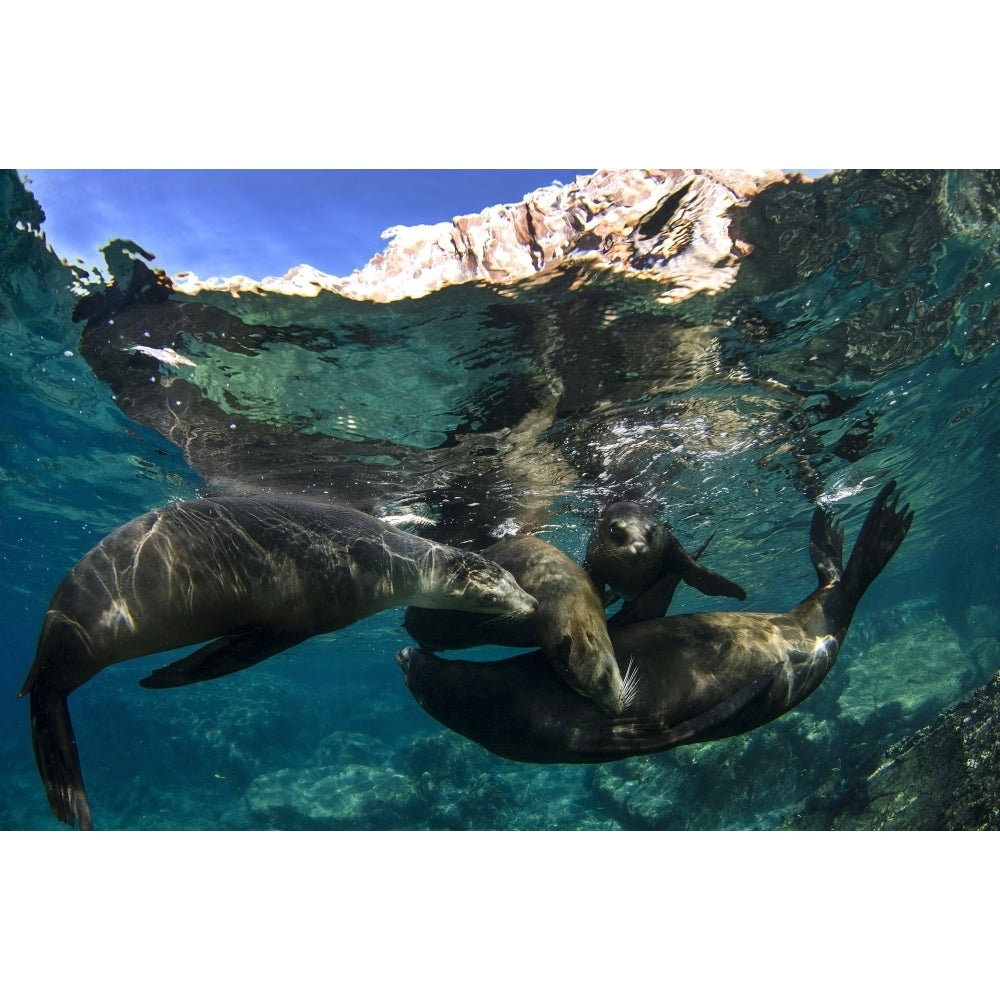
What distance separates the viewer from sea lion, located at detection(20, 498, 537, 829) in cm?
318

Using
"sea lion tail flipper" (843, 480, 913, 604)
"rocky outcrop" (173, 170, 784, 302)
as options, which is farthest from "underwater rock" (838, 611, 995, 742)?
"rocky outcrop" (173, 170, 784, 302)

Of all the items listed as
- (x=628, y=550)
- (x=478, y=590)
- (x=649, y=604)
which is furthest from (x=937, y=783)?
(x=478, y=590)

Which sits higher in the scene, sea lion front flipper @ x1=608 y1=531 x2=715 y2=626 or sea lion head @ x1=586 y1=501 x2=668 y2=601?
sea lion head @ x1=586 y1=501 x2=668 y2=601

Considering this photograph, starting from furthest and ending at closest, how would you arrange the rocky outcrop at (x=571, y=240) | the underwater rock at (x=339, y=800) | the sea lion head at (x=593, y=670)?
the underwater rock at (x=339, y=800), the rocky outcrop at (x=571, y=240), the sea lion head at (x=593, y=670)

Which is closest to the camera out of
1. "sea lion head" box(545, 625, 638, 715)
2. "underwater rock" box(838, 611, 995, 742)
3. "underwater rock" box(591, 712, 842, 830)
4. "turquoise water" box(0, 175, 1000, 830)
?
"sea lion head" box(545, 625, 638, 715)

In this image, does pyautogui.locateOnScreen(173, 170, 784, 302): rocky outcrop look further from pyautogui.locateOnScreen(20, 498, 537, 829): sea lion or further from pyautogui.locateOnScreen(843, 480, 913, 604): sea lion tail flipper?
pyautogui.locateOnScreen(843, 480, 913, 604): sea lion tail flipper

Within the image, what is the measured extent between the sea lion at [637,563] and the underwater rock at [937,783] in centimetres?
264

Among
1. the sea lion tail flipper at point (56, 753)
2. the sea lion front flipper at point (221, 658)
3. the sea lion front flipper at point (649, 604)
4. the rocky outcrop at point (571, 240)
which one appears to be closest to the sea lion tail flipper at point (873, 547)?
the sea lion front flipper at point (649, 604)

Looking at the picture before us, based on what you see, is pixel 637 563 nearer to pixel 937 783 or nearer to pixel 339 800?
pixel 937 783

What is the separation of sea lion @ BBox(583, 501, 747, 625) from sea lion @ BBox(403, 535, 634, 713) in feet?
1.50

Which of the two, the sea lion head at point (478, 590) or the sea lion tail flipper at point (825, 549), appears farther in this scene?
the sea lion tail flipper at point (825, 549)

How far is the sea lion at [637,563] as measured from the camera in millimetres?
4961

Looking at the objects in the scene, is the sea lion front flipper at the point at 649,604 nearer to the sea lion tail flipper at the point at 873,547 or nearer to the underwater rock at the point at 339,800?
the sea lion tail flipper at the point at 873,547

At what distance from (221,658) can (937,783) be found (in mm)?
7390
